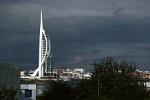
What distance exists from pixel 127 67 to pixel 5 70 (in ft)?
122

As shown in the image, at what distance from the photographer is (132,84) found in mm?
85438

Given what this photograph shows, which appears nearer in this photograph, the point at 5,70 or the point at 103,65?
the point at 5,70

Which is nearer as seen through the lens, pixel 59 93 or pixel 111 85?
pixel 59 93

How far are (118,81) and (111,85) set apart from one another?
143cm

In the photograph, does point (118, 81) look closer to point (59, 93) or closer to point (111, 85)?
point (111, 85)

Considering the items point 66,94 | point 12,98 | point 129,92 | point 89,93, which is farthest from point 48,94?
point 12,98

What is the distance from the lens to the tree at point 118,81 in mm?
83562

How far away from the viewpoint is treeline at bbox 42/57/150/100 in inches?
3233

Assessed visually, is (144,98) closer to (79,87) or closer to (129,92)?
(129,92)

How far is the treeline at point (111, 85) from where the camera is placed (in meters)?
82.1

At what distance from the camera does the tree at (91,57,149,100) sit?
83562 millimetres

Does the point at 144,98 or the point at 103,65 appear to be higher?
the point at 103,65

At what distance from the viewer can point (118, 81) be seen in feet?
282

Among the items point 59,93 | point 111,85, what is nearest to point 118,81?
point 111,85
